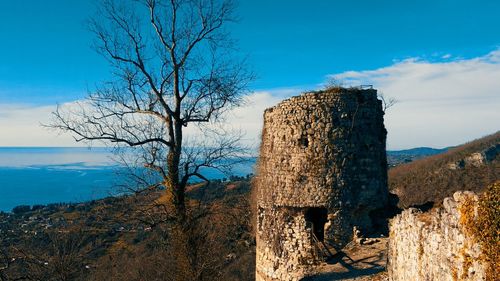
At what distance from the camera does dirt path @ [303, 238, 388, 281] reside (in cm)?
890

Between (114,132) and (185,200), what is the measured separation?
252 cm

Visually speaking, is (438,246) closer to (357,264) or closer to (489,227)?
(489,227)

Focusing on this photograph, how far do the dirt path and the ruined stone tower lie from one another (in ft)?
1.22

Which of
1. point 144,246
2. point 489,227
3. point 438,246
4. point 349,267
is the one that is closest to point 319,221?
point 349,267

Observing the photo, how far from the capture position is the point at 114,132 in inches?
399

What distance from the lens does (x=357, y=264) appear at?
30.5 ft

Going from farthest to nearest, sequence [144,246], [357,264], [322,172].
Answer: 1. [144,246]
2. [322,172]
3. [357,264]

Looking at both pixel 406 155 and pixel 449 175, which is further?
pixel 406 155

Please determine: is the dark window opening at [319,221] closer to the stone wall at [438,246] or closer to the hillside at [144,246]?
the hillside at [144,246]

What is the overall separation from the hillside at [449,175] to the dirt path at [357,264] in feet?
59.5

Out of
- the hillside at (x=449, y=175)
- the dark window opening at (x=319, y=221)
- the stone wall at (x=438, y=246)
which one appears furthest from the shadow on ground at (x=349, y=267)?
the hillside at (x=449, y=175)

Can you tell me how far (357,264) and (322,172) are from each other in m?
2.13

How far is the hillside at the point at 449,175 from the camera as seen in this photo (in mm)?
29900

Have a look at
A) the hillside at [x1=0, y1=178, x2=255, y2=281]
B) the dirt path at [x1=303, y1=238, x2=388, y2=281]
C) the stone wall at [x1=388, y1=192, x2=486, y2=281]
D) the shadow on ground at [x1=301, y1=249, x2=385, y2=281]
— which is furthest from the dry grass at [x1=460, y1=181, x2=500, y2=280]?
the hillside at [x1=0, y1=178, x2=255, y2=281]
